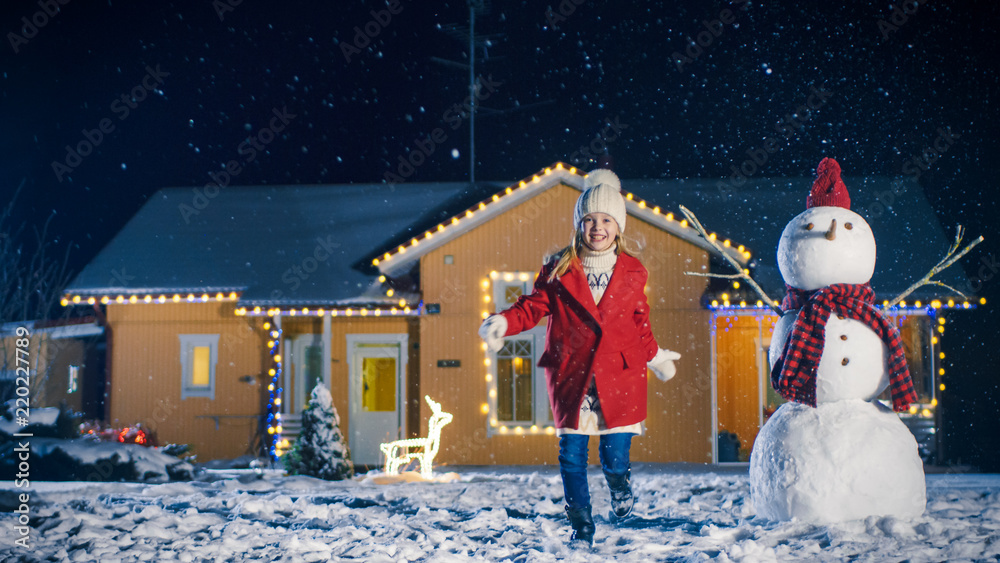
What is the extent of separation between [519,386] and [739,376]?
423 cm

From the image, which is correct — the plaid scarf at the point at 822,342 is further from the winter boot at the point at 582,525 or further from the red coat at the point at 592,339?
the winter boot at the point at 582,525

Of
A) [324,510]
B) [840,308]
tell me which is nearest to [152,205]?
[324,510]

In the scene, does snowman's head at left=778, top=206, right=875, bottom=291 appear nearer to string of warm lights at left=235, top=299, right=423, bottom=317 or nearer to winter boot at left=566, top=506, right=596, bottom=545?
winter boot at left=566, top=506, right=596, bottom=545

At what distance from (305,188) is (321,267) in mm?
3674

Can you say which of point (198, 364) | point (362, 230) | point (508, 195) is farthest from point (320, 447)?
point (362, 230)

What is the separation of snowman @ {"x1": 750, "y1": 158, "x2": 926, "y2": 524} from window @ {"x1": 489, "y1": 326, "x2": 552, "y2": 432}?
26.1 feet

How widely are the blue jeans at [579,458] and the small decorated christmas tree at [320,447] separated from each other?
6.87m

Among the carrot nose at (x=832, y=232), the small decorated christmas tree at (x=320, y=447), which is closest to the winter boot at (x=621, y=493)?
the carrot nose at (x=832, y=232)

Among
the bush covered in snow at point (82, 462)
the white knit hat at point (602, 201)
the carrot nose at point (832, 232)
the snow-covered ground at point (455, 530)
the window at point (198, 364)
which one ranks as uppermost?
the white knit hat at point (602, 201)

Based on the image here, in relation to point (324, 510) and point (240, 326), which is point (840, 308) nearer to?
point (324, 510)

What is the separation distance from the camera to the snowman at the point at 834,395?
14.9 feet

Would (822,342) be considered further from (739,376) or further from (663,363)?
(739,376)

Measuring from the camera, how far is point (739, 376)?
14.3m

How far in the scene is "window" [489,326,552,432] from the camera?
1286 cm
